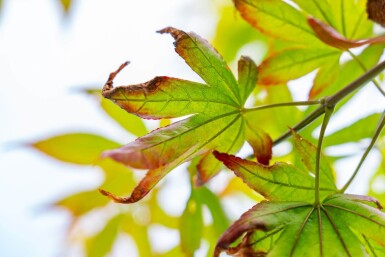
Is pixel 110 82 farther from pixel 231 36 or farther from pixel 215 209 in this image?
pixel 231 36

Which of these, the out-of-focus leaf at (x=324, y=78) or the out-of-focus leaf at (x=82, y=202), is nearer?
the out-of-focus leaf at (x=324, y=78)

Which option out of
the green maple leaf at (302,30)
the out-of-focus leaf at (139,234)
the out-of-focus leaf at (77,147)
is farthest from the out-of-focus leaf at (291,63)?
the out-of-focus leaf at (139,234)

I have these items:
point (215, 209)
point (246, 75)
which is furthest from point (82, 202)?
point (246, 75)

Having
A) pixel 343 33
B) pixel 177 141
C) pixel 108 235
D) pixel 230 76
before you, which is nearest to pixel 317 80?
pixel 343 33

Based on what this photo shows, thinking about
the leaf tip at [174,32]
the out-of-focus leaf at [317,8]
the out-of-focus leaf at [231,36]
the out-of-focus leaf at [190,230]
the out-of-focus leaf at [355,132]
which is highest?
the out-of-focus leaf at [231,36]

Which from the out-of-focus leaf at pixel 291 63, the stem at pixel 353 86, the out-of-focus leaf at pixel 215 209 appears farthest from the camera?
the out-of-focus leaf at pixel 215 209

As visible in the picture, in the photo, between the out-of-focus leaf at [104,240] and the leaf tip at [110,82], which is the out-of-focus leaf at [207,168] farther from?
the out-of-focus leaf at [104,240]

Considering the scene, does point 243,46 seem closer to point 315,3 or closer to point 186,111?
point 315,3

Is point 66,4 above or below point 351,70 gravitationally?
above
